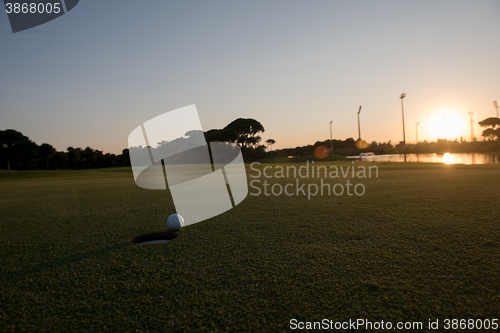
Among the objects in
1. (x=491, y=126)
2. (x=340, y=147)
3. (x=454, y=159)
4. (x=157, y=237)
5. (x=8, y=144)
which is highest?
(x=8, y=144)

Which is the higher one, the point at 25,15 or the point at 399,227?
the point at 25,15

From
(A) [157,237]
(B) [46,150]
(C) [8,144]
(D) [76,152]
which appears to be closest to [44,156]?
(B) [46,150]

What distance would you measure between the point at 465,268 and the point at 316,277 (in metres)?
1.36

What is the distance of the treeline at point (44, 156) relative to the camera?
144 feet

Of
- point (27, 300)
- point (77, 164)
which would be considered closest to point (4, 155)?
point (77, 164)

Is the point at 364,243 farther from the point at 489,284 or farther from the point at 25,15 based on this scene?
the point at 25,15

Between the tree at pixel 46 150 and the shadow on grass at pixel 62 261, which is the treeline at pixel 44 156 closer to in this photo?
the tree at pixel 46 150

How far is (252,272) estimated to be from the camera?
2484mm

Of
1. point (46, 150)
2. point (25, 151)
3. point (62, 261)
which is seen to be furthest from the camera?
point (46, 150)

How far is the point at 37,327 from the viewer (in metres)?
1.76

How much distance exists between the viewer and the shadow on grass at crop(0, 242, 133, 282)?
2.63 m

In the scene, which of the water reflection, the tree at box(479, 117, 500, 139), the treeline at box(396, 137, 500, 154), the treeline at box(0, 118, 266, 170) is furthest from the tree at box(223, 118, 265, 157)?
the tree at box(479, 117, 500, 139)

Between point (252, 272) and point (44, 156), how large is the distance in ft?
180
